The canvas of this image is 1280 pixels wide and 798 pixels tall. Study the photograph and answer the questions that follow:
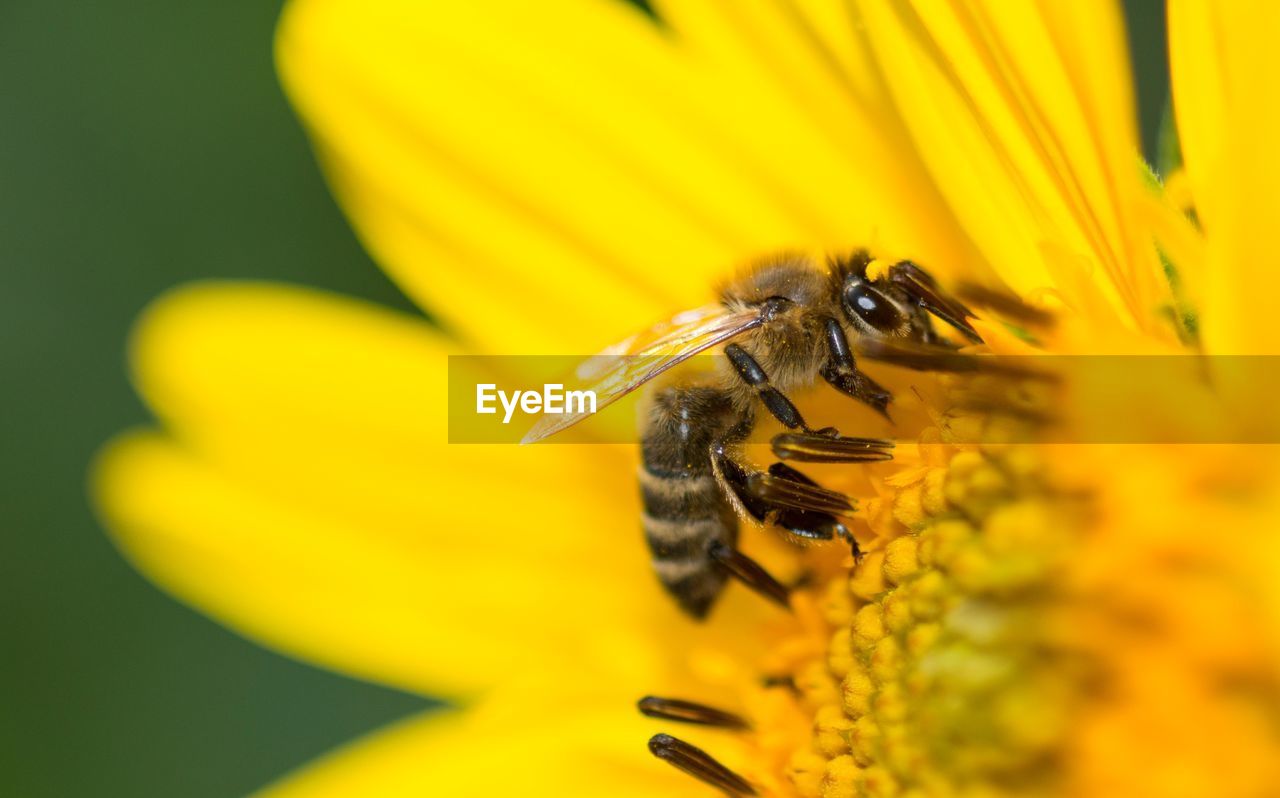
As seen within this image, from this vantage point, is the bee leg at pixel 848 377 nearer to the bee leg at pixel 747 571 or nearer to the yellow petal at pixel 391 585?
the bee leg at pixel 747 571

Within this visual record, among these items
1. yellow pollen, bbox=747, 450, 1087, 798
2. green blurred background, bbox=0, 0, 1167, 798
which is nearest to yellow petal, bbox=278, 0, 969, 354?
yellow pollen, bbox=747, 450, 1087, 798

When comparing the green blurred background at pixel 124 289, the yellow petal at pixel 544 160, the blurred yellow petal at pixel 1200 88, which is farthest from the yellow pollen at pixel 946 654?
the green blurred background at pixel 124 289

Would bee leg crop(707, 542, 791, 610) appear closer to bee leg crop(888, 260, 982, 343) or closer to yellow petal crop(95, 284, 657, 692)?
yellow petal crop(95, 284, 657, 692)

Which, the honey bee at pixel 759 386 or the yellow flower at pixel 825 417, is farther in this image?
the honey bee at pixel 759 386

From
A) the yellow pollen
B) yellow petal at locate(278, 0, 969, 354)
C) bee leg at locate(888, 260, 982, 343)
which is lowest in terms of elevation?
the yellow pollen

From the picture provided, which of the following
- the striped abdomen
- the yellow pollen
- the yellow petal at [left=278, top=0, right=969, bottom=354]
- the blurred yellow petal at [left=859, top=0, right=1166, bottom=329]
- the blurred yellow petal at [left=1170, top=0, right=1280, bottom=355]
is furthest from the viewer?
the yellow petal at [left=278, top=0, right=969, bottom=354]

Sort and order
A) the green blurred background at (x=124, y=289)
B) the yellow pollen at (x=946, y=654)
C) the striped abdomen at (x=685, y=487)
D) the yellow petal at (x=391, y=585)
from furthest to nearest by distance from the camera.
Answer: the green blurred background at (x=124, y=289), the yellow petal at (x=391, y=585), the striped abdomen at (x=685, y=487), the yellow pollen at (x=946, y=654)

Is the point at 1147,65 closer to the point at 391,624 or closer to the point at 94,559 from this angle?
the point at 391,624
